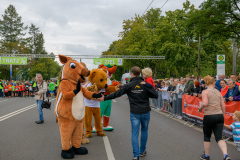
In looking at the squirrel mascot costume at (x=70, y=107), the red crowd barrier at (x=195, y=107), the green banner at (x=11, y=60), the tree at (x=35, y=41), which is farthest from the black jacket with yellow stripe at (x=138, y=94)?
the tree at (x=35, y=41)

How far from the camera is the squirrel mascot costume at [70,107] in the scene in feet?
17.3

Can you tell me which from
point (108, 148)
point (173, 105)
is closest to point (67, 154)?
point (108, 148)

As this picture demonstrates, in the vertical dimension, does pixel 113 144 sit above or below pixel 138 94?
below

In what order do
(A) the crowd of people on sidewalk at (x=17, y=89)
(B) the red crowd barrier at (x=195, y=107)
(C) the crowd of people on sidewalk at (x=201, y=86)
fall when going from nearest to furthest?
(B) the red crowd barrier at (x=195, y=107) < (C) the crowd of people on sidewalk at (x=201, y=86) < (A) the crowd of people on sidewalk at (x=17, y=89)

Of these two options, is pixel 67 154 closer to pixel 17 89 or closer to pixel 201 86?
pixel 201 86

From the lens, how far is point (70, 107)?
5.36 metres

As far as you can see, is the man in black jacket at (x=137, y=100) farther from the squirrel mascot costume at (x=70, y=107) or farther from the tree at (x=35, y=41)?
the tree at (x=35, y=41)

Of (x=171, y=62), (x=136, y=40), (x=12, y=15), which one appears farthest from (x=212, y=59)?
(x=12, y=15)

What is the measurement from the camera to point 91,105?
714 cm

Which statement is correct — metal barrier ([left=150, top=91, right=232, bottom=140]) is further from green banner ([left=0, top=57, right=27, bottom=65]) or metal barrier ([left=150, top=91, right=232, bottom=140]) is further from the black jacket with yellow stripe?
green banner ([left=0, top=57, right=27, bottom=65])

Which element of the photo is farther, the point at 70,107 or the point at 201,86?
the point at 201,86

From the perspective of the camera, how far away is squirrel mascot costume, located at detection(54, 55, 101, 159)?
5281 mm

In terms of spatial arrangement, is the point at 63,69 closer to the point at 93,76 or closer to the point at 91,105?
the point at 93,76

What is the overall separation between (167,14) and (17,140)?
31630 millimetres
